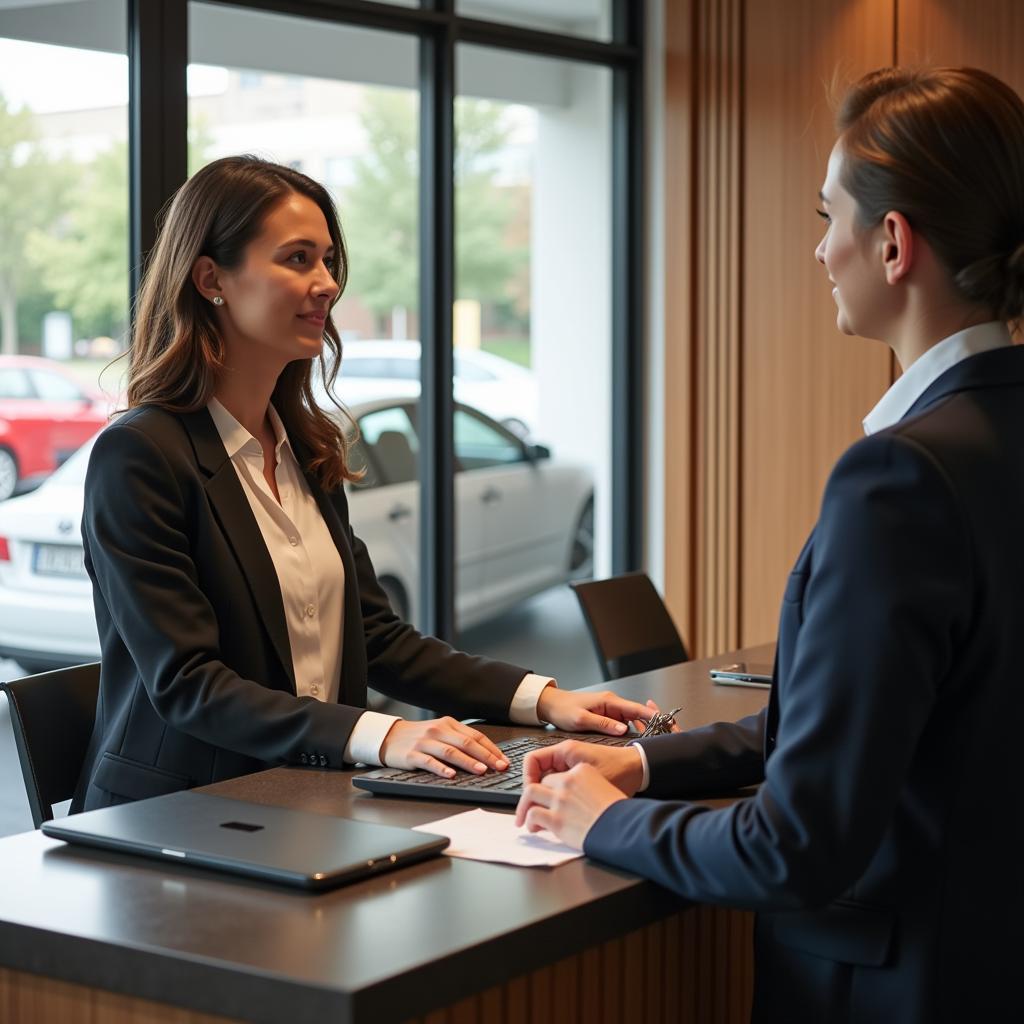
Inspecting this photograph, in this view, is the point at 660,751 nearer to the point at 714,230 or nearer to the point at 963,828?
the point at 963,828

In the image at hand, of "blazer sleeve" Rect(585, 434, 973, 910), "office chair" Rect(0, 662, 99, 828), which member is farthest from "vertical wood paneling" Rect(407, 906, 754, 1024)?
"office chair" Rect(0, 662, 99, 828)

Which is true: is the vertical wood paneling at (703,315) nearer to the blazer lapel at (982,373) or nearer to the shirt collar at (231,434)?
the shirt collar at (231,434)

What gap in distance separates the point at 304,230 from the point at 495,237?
3076 mm

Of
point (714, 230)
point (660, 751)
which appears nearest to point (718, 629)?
point (714, 230)

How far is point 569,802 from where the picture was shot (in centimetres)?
165

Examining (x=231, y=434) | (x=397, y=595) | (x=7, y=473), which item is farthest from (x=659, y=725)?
(x=397, y=595)

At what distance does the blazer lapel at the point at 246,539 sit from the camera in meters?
2.25

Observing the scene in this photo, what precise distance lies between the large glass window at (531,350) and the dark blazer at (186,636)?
3.14 m

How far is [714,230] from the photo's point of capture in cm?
580

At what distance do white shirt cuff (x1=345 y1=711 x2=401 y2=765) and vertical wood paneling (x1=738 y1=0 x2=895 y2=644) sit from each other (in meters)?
3.83

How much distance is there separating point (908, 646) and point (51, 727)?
1479 millimetres

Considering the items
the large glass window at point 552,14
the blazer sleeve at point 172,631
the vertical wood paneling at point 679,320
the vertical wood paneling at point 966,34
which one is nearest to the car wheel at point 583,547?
the vertical wood paneling at point 679,320

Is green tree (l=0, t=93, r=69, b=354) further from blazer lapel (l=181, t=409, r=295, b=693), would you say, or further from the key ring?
the key ring

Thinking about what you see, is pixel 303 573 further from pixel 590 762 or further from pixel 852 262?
pixel 852 262
